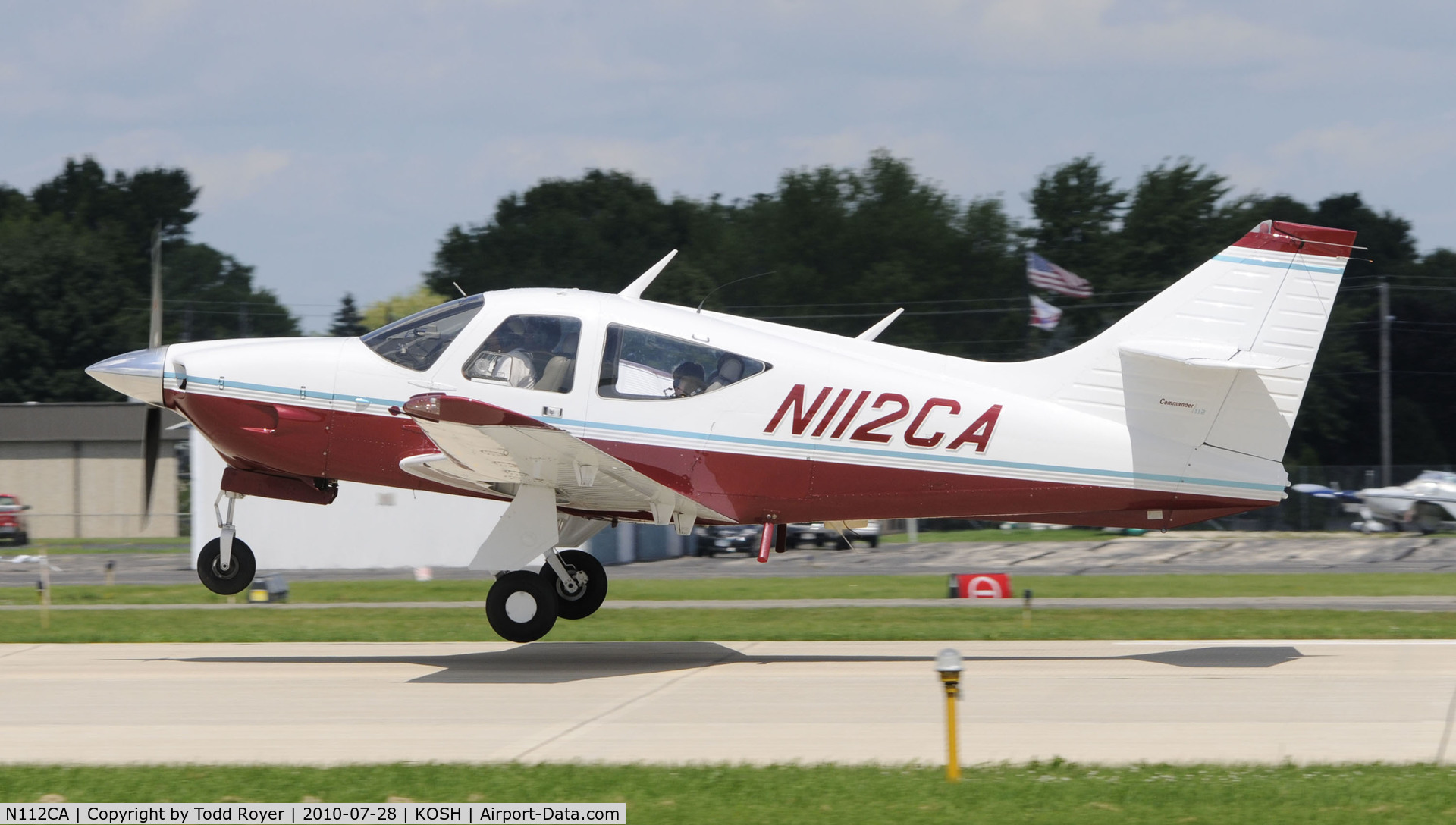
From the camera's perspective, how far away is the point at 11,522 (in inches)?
1662

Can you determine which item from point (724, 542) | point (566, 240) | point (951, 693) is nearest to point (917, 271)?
point (566, 240)

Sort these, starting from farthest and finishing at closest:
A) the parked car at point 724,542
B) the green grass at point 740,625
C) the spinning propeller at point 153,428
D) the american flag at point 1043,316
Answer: the american flag at point 1043,316
the parked car at point 724,542
the green grass at point 740,625
the spinning propeller at point 153,428

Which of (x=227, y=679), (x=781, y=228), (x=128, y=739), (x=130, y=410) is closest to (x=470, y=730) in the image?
(x=128, y=739)

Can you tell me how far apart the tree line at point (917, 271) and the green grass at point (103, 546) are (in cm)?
2071

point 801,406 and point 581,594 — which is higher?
point 801,406

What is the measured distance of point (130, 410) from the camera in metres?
48.8

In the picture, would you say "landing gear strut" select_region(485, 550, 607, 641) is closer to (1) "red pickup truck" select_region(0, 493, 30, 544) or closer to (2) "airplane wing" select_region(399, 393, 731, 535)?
(2) "airplane wing" select_region(399, 393, 731, 535)

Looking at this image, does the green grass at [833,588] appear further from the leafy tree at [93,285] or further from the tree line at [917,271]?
the leafy tree at [93,285]

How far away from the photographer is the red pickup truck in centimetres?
4212

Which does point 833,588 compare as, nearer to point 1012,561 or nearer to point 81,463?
point 1012,561

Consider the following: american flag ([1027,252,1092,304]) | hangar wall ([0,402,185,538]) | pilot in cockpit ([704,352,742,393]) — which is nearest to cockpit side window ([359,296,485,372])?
pilot in cockpit ([704,352,742,393])

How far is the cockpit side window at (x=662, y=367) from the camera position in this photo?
11.5 m

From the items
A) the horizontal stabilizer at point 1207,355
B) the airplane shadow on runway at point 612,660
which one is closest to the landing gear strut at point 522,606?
the airplane shadow on runway at point 612,660

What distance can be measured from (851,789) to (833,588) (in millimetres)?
17362
